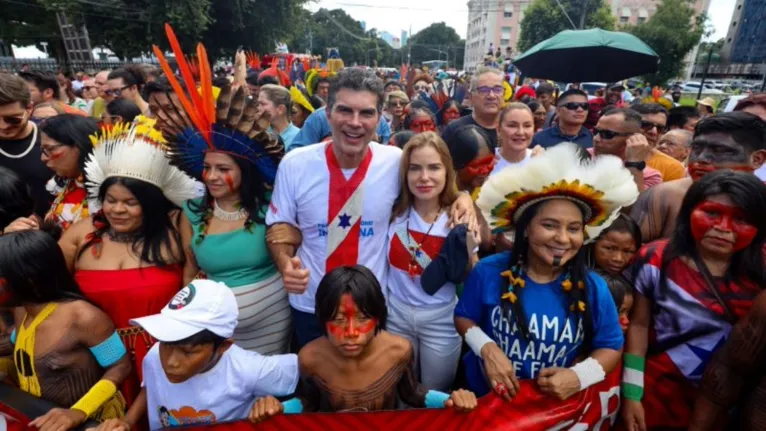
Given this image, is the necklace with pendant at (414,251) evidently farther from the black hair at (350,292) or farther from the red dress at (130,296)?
the red dress at (130,296)

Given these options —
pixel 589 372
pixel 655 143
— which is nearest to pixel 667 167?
pixel 655 143

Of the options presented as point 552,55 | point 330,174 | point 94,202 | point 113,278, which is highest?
point 552,55

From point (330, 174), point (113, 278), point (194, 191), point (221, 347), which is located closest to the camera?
point (221, 347)

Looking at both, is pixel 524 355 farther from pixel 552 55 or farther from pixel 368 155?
pixel 552 55

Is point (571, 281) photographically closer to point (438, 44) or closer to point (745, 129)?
point (745, 129)

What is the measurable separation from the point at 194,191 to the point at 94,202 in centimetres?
61

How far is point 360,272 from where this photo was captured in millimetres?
1963

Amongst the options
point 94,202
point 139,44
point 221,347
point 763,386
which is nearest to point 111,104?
point 94,202

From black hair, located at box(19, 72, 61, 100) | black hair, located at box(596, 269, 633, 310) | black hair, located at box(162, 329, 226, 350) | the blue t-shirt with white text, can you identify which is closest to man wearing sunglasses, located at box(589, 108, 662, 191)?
black hair, located at box(596, 269, 633, 310)

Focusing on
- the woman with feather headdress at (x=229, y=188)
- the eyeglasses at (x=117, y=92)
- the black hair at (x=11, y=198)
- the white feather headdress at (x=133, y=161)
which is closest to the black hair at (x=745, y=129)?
the woman with feather headdress at (x=229, y=188)

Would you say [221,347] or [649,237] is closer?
[221,347]

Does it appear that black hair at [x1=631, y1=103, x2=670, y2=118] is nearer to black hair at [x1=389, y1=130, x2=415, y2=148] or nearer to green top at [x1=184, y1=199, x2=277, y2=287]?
black hair at [x1=389, y1=130, x2=415, y2=148]

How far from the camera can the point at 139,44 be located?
22.8m

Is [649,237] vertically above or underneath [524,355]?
above
